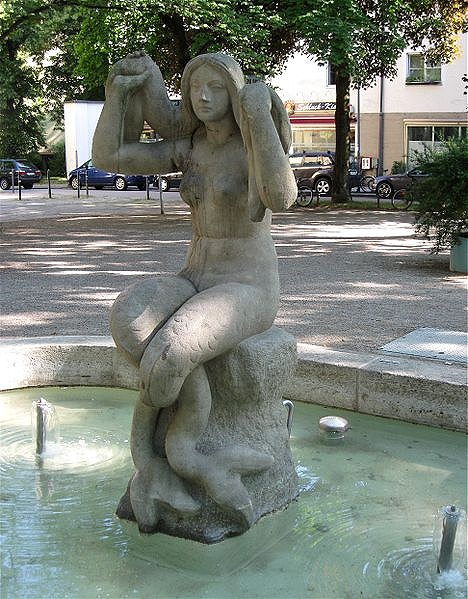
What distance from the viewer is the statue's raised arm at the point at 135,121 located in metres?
4.08

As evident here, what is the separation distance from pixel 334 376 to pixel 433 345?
4.36ft

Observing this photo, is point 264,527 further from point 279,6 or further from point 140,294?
point 279,6

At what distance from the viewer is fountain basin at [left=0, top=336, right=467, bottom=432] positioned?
512cm

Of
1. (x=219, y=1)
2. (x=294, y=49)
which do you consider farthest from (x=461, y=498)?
(x=294, y=49)

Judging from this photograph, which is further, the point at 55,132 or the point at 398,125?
the point at 55,132

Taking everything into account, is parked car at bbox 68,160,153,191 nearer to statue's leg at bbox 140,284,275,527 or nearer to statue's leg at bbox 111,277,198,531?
statue's leg at bbox 111,277,198,531

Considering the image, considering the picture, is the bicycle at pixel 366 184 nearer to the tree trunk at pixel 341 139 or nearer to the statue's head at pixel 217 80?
the tree trunk at pixel 341 139

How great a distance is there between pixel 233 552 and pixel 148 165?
1.80 metres

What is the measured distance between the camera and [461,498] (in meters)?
4.26

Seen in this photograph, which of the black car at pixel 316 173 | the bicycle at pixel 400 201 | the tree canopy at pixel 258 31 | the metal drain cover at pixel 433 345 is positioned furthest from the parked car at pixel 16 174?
the metal drain cover at pixel 433 345

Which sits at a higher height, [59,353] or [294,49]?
[294,49]

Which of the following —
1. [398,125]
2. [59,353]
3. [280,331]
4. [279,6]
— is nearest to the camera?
[280,331]

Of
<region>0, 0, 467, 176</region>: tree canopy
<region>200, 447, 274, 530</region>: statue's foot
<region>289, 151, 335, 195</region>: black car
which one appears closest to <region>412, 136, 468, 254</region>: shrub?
<region>0, 0, 467, 176</region>: tree canopy

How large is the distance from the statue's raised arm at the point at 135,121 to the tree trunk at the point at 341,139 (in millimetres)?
20367
